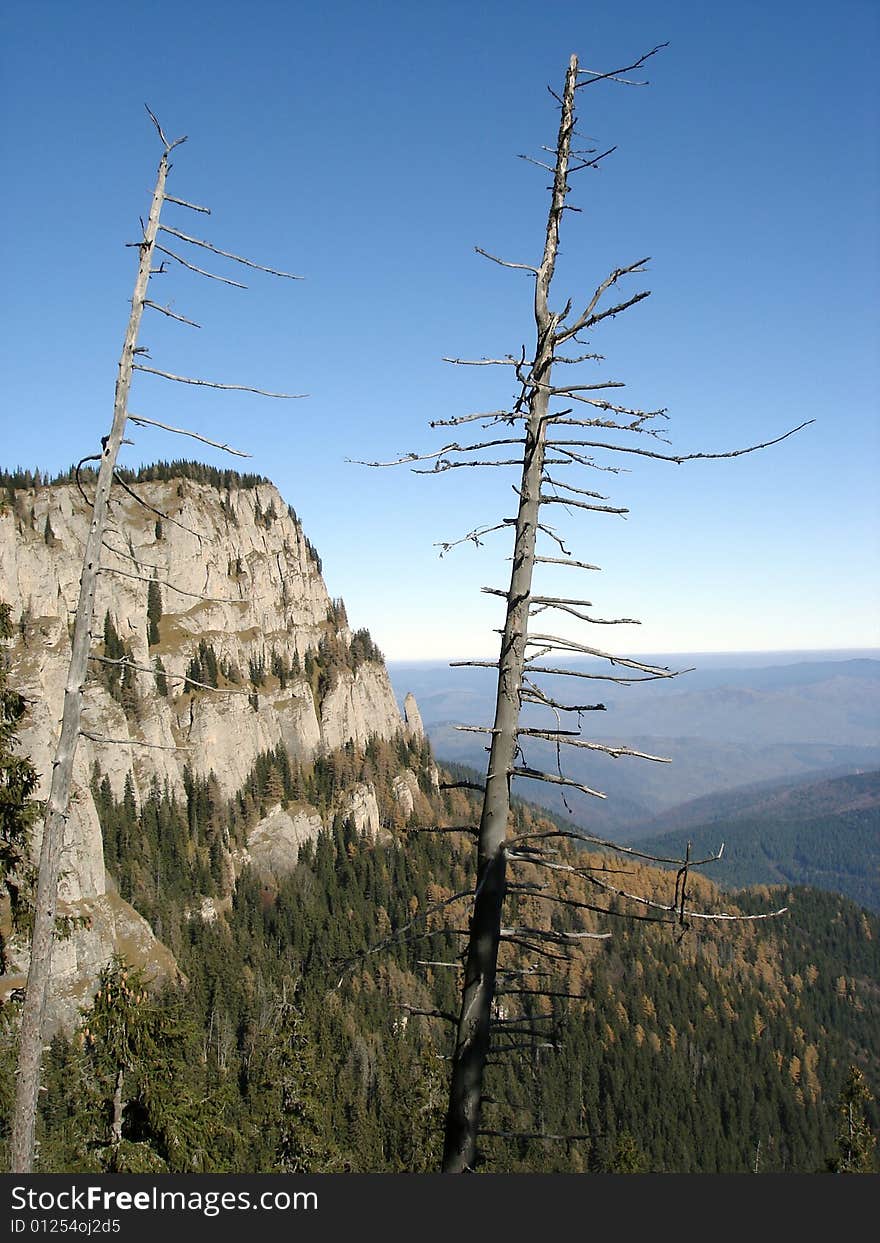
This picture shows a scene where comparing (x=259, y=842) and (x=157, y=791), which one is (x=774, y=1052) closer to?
(x=259, y=842)

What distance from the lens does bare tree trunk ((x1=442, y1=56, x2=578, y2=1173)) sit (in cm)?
746

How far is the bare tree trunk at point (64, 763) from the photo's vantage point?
959 centimetres

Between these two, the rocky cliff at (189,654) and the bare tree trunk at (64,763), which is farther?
the rocky cliff at (189,654)

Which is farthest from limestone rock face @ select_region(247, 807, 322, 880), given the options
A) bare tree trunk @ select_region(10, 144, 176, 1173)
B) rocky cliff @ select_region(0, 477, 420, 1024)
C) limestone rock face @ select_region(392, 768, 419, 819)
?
bare tree trunk @ select_region(10, 144, 176, 1173)

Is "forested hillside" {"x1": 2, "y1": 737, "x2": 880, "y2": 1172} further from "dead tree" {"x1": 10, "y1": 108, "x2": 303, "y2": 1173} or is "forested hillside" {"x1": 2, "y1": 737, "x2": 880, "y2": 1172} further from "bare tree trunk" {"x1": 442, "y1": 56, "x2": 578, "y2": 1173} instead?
"dead tree" {"x1": 10, "y1": 108, "x2": 303, "y2": 1173}

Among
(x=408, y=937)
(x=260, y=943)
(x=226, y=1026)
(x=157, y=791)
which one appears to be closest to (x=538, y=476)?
(x=408, y=937)

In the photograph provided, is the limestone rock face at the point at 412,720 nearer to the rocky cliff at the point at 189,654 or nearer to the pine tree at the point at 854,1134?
the rocky cliff at the point at 189,654

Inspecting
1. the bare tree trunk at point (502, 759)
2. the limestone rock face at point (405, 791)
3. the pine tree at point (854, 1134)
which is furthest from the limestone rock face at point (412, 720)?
the bare tree trunk at point (502, 759)

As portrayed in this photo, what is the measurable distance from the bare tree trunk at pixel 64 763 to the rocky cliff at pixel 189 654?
135 ft

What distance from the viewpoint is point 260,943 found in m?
92.9

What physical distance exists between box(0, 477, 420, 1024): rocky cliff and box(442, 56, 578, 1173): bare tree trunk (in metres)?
46.0

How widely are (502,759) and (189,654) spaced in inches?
4534

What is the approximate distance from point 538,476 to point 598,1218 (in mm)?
8148

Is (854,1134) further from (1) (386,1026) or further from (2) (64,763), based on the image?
(1) (386,1026)
